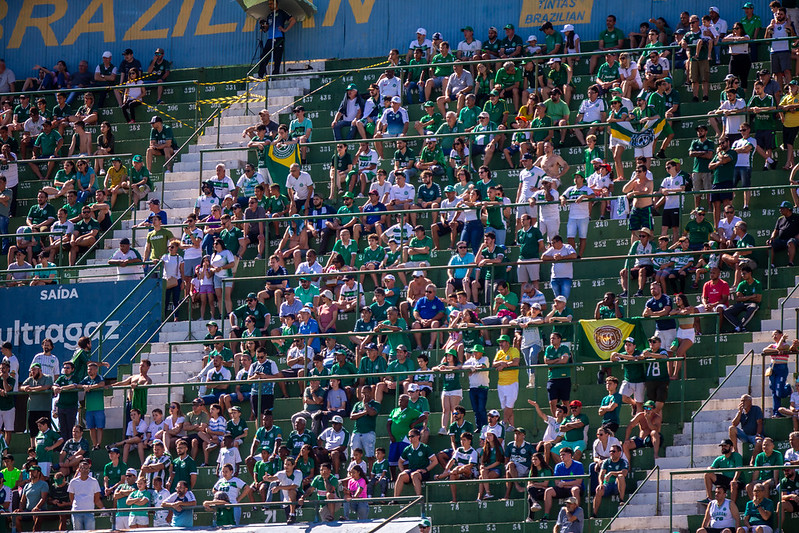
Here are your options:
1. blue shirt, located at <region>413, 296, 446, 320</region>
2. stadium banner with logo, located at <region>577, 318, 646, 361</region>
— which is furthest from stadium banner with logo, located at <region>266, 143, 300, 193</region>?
stadium banner with logo, located at <region>577, 318, 646, 361</region>

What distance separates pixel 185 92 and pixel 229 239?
259 inches

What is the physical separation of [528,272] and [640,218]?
1.89 m

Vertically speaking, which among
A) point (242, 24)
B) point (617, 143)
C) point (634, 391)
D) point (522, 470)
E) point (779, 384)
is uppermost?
point (242, 24)

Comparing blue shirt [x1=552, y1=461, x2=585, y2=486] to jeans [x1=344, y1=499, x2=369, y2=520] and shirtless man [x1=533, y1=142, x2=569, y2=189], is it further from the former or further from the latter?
shirtless man [x1=533, y1=142, x2=569, y2=189]

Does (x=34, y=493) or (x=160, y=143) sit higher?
(x=160, y=143)

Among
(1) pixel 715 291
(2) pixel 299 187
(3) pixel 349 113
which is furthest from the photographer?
A: (3) pixel 349 113

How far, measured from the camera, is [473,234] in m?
26.2

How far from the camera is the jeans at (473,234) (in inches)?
1032

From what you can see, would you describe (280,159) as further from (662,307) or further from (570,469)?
(570,469)

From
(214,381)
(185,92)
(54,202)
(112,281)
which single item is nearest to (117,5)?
(185,92)

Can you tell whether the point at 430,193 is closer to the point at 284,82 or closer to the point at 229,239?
the point at 229,239

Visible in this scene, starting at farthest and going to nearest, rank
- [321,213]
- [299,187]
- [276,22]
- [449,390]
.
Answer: [276,22]
[299,187]
[321,213]
[449,390]

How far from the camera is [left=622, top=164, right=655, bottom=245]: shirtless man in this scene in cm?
2525

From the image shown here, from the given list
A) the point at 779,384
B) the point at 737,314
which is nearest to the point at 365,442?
the point at 737,314
